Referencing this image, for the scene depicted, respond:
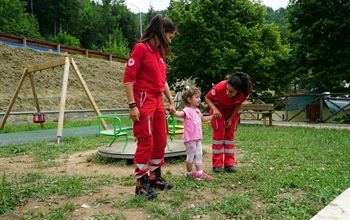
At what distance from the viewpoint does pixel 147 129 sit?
3.95 metres

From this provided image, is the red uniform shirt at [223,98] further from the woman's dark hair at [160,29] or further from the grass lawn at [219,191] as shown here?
the woman's dark hair at [160,29]

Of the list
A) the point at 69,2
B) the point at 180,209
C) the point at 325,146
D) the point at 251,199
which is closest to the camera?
the point at 180,209

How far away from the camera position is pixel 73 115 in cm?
1902

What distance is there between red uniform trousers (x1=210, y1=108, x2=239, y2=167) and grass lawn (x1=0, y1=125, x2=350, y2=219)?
30 centimetres

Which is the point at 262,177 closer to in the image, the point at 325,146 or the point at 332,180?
the point at 332,180

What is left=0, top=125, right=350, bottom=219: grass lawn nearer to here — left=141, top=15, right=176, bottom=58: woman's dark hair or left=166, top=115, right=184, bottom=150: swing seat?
left=166, top=115, right=184, bottom=150: swing seat

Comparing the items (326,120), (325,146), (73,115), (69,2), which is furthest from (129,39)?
(325,146)

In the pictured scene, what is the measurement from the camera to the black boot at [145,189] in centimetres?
400

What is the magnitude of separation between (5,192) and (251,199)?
8.87 feet

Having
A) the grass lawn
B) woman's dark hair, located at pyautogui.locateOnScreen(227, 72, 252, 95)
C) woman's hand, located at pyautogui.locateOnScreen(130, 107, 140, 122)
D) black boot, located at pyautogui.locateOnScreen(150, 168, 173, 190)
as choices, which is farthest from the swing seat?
woman's hand, located at pyautogui.locateOnScreen(130, 107, 140, 122)

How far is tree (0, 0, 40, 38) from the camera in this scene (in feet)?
141

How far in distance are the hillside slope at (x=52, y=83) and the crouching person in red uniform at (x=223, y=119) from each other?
14369 millimetres

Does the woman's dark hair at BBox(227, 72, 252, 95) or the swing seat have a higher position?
the woman's dark hair at BBox(227, 72, 252, 95)

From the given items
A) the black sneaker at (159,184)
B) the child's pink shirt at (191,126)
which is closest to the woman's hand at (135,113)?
the black sneaker at (159,184)
